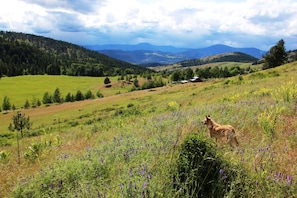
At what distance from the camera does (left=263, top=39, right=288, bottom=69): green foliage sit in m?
78.1

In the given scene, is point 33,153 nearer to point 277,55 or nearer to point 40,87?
point 277,55

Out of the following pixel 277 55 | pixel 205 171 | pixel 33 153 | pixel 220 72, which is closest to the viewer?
pixel 205 171

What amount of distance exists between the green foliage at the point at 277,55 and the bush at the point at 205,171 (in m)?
86.0

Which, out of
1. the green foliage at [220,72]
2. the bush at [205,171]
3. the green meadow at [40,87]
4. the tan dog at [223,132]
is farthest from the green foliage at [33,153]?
the green foliage at [220,72]

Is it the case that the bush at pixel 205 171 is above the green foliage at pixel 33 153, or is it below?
above

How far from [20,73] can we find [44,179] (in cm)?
20829

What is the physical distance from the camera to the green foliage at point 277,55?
256 ft

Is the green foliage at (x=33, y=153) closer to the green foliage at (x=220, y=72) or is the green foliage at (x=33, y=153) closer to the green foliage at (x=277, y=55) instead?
the green foliage at (x=277, y=55)

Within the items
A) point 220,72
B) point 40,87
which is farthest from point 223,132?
point 40,87

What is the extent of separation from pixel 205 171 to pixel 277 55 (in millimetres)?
87880

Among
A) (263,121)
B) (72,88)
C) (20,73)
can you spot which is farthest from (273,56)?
(20,73)

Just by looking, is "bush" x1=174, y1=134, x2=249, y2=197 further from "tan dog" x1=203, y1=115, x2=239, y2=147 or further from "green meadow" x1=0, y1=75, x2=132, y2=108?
"green meadow" x1=0, y1=75, x2=132, y2=108

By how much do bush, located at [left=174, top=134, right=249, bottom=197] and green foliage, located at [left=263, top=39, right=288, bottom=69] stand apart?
86.0 metres

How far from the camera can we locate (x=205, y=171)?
3664 millimetres
